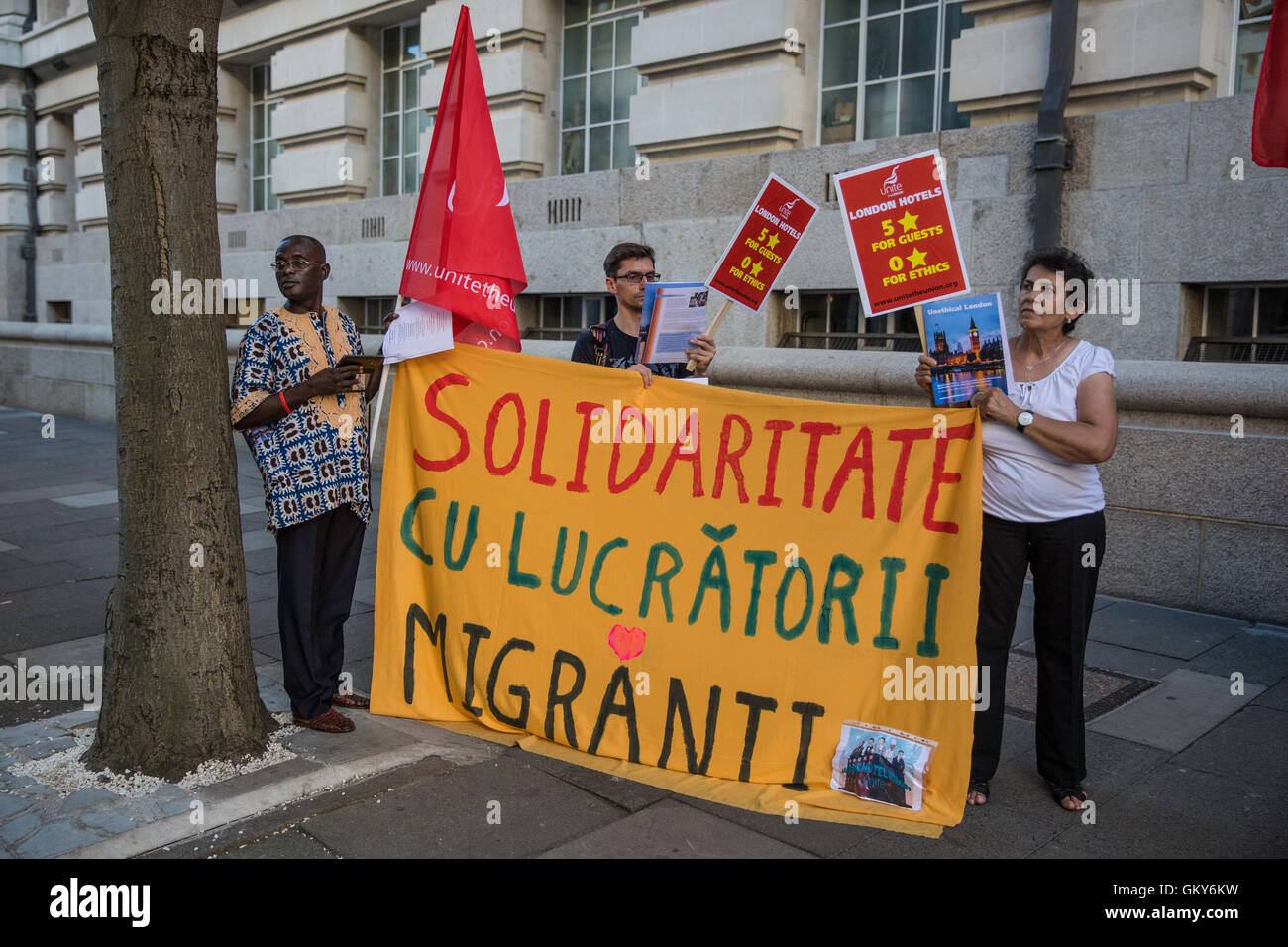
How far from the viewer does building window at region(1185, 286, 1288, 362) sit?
700cm

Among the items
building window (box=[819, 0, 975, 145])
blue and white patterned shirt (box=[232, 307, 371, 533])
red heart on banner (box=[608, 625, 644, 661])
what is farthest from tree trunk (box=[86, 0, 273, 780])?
building window (box=[819, 0, 975, 145])

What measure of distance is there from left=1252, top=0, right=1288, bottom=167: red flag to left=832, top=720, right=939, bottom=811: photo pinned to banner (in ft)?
9.28

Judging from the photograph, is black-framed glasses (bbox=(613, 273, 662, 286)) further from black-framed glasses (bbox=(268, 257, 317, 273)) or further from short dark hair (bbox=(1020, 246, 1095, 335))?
short dark hair (bbox=(1020, 246, 1095, 335))

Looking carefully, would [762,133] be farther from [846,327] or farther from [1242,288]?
[1242,288]

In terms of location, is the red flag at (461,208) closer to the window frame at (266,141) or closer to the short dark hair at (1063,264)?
the short dark hair at (1063,264)

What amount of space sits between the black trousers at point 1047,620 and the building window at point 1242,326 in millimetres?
3711

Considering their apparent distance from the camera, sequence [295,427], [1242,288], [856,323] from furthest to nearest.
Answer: [856,323]
[1242,288]
[295,427]

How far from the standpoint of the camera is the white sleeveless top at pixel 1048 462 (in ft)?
13.2

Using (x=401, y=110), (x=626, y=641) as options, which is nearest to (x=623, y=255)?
(x=626, y=641)

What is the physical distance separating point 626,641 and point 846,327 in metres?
5.15

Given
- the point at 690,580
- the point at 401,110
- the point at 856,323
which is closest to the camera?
the point at 690,580

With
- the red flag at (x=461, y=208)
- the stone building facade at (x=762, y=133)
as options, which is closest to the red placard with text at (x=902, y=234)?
the red flag at (x=461, y=208)

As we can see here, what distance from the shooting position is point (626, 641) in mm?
4438

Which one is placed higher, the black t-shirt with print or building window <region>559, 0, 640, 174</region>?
building window <region>559, 0, 640, 174</region>
